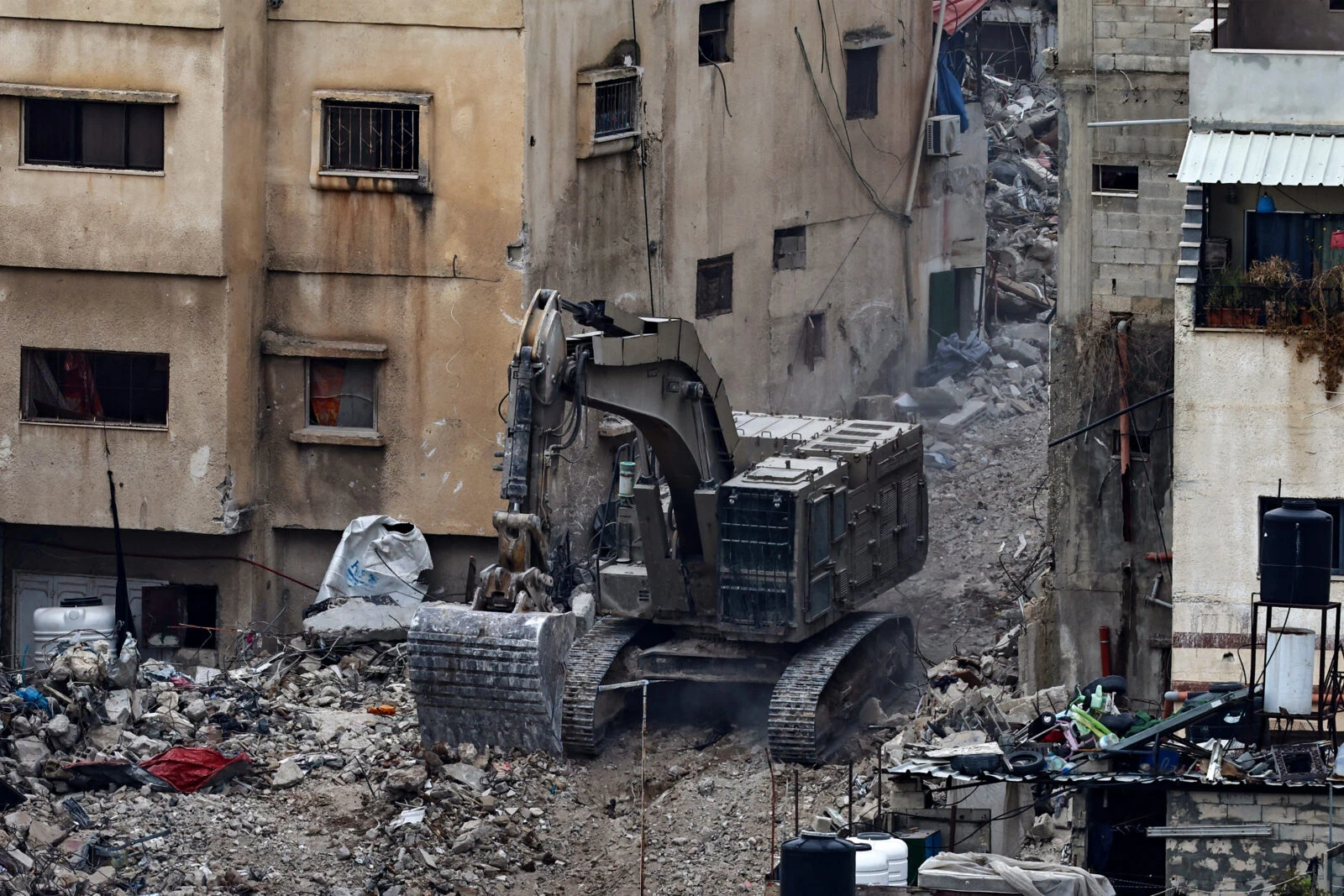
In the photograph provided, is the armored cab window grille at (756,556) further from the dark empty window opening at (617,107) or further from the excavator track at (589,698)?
the dark empty window opening at (617,107)

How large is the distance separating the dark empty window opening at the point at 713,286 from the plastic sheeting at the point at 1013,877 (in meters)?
15.4

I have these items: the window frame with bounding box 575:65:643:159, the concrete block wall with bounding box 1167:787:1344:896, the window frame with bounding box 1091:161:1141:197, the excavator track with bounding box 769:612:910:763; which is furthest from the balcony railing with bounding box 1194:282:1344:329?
the window frame with bounding box 575:65:643:159

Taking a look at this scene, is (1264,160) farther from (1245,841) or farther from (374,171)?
(374,171)

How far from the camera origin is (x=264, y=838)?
22.0m

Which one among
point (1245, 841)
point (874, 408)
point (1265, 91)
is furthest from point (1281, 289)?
point (874, 408)

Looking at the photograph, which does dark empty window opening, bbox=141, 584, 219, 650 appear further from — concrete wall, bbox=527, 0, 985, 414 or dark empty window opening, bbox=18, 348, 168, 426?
concrete wall, bbox=527, 0, 985, 414

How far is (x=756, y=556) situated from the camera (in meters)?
24.7

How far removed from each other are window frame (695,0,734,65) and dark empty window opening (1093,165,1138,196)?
817 cm

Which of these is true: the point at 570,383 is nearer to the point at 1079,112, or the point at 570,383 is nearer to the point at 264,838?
the point at 264,838

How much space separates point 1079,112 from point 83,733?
11369 mm

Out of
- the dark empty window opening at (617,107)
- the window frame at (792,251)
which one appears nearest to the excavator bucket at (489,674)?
the dark empty window opening at (617,107)

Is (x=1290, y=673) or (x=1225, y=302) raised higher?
(x=1225, y=302)

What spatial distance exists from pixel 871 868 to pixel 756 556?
22.7 ft

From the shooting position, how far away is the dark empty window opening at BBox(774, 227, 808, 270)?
3547cm
